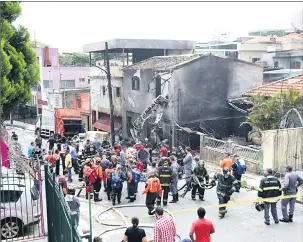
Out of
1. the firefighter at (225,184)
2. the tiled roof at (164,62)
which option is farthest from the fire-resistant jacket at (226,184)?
the tiled roof at (164,62)

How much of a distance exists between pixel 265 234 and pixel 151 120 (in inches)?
657

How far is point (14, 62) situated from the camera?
1057 cm

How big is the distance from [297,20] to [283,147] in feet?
113

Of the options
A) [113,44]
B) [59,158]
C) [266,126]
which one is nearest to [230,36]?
[113,44]

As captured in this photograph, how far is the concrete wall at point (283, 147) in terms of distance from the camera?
1599 centimetres

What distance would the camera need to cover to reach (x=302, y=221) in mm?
10922

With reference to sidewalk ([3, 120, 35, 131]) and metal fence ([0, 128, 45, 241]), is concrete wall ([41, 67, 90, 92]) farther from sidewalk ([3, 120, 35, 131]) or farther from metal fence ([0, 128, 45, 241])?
metal fence ([0, 128, 45, 241])

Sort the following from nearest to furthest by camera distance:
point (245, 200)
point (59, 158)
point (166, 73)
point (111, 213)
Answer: point (111, 213) → point (245, 200) → point (59, 158) → point (166, 73)

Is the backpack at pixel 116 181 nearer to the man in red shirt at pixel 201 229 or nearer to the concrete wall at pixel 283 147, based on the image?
the man in red shirt at pixel 201 229

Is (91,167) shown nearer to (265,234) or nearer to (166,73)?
(265,234)

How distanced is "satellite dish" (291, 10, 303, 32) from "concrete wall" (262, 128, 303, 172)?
32361 mm

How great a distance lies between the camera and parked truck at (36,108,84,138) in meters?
Result: 30.7

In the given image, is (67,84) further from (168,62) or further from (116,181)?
(116,181)

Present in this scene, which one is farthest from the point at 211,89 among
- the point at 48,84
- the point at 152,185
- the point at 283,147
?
the point at 48,84
